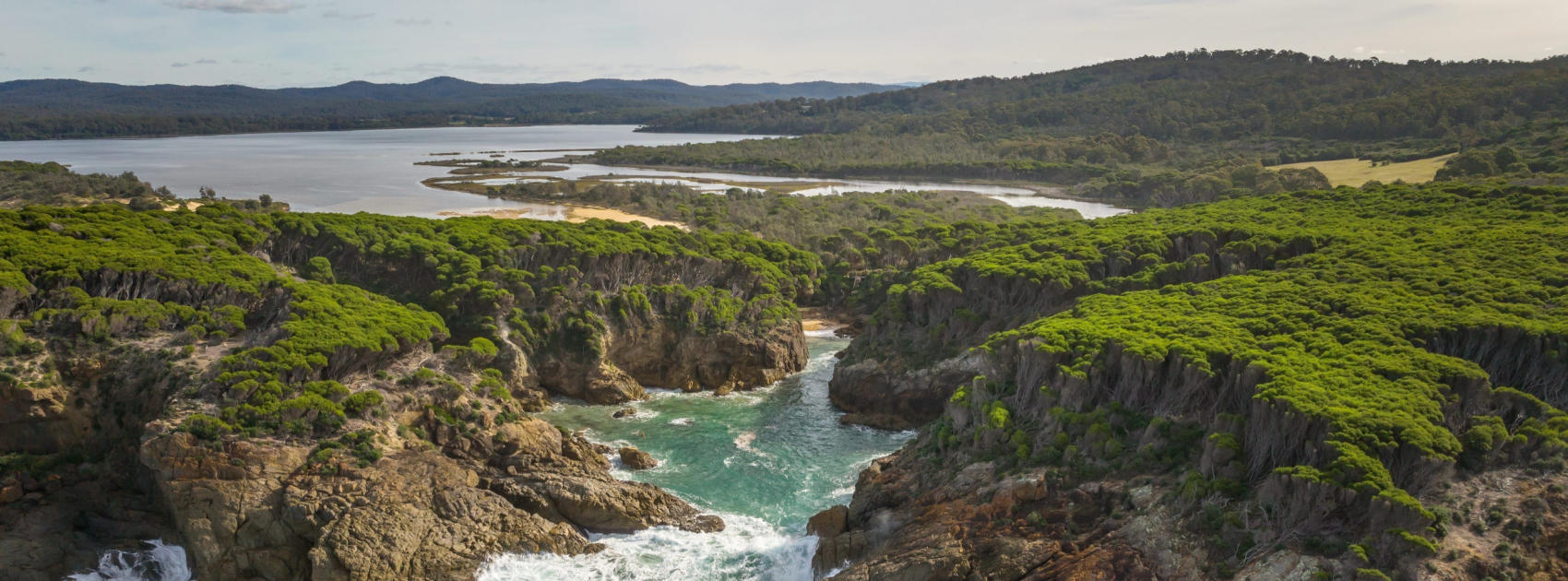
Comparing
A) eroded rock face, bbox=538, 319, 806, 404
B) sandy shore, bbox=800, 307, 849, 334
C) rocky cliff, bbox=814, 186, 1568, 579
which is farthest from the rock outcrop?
sandy shore, bbox=800, 307, 849, 334

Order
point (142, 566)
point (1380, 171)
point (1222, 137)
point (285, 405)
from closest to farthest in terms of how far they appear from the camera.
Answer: point (142, 566) < point (285, 405) < point (1380, 171) < point (1222, 137)

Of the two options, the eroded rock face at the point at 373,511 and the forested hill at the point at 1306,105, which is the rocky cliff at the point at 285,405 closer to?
the eroded rock face at the point at 373,511

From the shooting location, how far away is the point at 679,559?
29484 mm

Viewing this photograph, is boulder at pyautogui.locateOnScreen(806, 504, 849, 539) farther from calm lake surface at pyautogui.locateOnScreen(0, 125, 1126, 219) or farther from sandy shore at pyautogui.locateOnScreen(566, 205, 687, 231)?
calm lake surface at pyautogui.locateOnScreen(0, 125, 1126, 219)

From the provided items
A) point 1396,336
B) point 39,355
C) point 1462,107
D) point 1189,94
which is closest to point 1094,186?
point 1462,107

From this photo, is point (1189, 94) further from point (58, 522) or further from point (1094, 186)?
point (58, 522)

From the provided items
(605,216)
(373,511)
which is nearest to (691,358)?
(373,511)

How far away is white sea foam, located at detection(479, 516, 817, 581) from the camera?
1111 inches

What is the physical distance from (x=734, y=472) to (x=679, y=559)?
21.9ft

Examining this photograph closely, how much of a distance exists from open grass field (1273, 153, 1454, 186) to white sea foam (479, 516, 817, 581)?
6982 cm

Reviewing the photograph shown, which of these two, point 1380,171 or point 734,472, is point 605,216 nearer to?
point 734,472

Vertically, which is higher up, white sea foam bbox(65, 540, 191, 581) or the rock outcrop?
the rock outcrop

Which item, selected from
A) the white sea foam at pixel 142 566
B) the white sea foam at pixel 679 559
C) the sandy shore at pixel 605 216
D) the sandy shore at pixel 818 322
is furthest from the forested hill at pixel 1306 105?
the white sea foam at pixel 142 566

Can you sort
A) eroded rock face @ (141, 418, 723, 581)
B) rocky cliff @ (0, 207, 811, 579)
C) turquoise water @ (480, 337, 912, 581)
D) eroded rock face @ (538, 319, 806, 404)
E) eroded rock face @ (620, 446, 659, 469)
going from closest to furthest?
eroded rock face @ (141, 418, 723, 581), rocky cliff @ (0, 207, 811, 579), turquoise water @ (480, 337, 912, 581), eroded rock face @ (620, 446, 659, 469), eroded rock face @ (538, 319, 806, 404)
